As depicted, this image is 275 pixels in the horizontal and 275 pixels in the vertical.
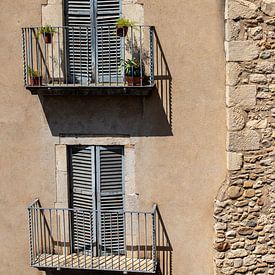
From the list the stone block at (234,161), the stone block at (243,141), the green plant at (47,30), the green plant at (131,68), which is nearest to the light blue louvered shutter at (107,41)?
the green plant at (131,68)

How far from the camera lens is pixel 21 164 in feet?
29.6

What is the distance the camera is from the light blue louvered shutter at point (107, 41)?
8.57 meters

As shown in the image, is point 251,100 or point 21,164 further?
point 21,164

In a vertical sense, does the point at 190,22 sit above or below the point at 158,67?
above

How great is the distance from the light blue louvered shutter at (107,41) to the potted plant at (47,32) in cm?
68

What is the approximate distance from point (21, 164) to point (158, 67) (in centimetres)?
264

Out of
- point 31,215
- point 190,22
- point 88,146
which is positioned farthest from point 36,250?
point 190,22

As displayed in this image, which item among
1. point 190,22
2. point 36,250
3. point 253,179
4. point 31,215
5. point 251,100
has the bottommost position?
point 36,250

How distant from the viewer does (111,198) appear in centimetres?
899

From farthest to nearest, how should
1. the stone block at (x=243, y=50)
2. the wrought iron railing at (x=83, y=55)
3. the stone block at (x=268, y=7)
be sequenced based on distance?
the wrought iron railing at (x=83, y=55), the stone block at (x=243, y=50), the stone block at (x=268, y=7)

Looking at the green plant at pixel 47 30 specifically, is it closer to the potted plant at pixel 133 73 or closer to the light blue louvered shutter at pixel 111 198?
the potted plant at pixel 133 73

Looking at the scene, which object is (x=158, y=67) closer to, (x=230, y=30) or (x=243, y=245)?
(x=230, y=30)

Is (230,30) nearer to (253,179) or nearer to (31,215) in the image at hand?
(253,179)

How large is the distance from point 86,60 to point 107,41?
0.44m
